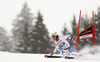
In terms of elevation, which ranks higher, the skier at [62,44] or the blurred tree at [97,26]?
the blurred tree at [97,26]

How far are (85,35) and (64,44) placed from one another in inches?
51.6

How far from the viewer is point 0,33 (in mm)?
34562

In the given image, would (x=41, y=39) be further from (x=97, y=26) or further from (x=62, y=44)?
(x=62, y=44)

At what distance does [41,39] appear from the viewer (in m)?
23.2

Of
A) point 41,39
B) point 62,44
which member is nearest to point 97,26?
point 41,39

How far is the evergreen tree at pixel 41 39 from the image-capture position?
22594mm

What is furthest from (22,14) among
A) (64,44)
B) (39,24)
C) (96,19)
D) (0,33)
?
(64,44)

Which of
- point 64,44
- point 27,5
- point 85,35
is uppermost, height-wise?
point 27,5

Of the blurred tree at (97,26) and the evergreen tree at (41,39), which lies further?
the blurred tree at (97,26)

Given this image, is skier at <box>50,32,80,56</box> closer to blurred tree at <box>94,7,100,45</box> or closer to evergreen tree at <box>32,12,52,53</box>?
evergreen tree at <box>32,12,52,53</box>

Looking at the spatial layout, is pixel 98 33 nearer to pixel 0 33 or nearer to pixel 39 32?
pixel 39 32

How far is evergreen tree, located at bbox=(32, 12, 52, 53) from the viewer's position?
22.6 metres

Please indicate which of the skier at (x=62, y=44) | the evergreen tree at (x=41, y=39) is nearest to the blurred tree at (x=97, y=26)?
the evergreen tree at (x=41, y=39)

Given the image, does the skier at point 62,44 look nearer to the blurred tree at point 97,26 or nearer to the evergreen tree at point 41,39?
the evergreen tree at point 41,39
